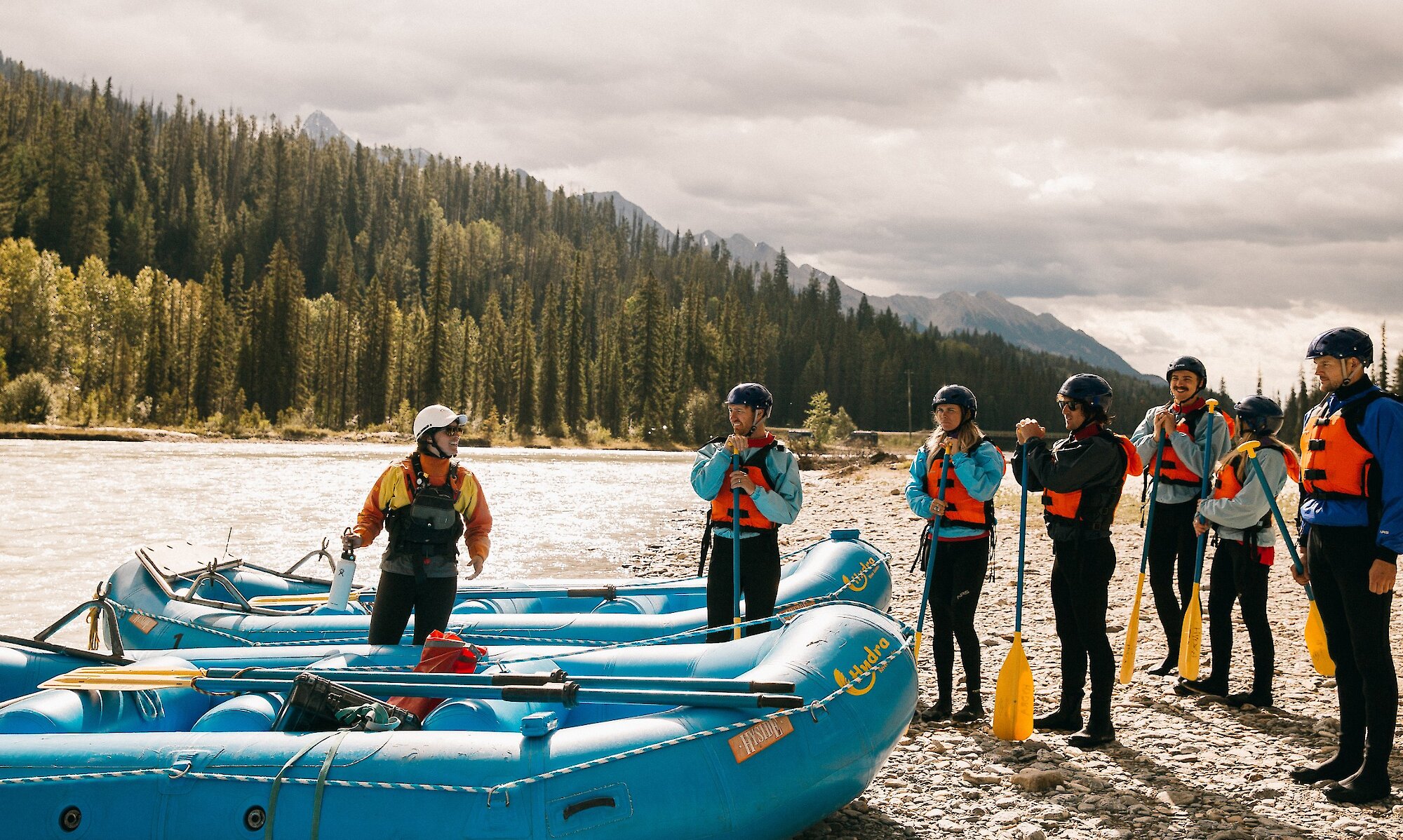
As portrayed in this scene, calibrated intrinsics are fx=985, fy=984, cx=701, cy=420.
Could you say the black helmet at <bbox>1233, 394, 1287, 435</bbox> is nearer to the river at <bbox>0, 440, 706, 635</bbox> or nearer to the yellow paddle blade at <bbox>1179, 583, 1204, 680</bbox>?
the yellow paddle blade at <bbox>1179, 583, 1204, 680</bbox>

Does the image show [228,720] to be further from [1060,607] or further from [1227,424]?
[1227,424]

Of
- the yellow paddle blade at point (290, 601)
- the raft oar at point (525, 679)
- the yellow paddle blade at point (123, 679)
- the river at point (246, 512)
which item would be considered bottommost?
the river at point (246, 512)

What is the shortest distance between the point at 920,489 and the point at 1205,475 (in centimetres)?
200

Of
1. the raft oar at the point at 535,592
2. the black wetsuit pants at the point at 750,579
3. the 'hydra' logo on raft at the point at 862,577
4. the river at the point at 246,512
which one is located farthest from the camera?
the river at the point at 246,512

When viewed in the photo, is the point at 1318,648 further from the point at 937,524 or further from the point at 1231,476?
the point at 937,524

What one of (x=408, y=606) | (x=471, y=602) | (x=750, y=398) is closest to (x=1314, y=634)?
(x=750, y=398)

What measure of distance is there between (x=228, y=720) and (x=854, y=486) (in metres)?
30.7

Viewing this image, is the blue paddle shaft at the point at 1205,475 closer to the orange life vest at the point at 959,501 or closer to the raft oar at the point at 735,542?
the orange life vest at the point at 959,501

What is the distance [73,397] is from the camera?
5847cm

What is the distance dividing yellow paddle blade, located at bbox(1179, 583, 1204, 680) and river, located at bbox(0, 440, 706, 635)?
6146mm

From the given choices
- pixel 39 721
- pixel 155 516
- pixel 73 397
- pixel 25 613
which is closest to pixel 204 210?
pixel 73 397

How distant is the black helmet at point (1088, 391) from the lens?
585 centimetres

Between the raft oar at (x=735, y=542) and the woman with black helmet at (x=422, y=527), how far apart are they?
1.57 meters

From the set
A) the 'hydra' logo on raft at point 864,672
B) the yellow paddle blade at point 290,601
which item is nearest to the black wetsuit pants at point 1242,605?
the 'hydra' logo on raft at point 864,672
